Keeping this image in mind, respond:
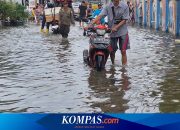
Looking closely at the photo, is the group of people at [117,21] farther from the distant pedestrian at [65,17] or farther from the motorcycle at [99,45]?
the distant pedestrian at [65,17]

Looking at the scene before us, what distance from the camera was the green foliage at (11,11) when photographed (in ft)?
108

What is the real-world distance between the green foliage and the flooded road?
18.6m

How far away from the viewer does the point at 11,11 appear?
3375 centimetres

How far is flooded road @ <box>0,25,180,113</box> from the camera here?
745 cm

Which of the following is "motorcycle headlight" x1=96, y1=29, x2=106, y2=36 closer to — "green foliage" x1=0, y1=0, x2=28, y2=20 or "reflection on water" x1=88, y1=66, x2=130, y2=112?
"reflection on water" x1=88, y1=66, x2=130, y2=112

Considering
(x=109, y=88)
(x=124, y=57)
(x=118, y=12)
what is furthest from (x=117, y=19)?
(x=109, y=88)

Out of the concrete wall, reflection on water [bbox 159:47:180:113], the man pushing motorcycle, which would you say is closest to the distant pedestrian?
the concrete wall

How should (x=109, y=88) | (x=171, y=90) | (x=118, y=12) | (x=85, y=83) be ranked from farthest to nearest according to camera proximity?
(x=118, y=12) < (x=85, y=83) < (x=109, y=88) < (x=171, y=90)

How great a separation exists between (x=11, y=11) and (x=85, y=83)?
82.4 ft

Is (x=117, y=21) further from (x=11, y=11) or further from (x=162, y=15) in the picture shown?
(x=11, y=11)

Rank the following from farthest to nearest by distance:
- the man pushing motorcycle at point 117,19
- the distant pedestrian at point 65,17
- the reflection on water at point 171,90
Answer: the distant pedestrian at point 65,17 → the man pushing motorcycle at point 117,19 → the reflection on water at point 171,90

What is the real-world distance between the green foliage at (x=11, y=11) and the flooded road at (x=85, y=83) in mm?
18568

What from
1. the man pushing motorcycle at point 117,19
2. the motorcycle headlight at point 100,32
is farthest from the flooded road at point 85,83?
the motorcycle headlight at point 100,32

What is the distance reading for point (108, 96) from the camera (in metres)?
8.13
